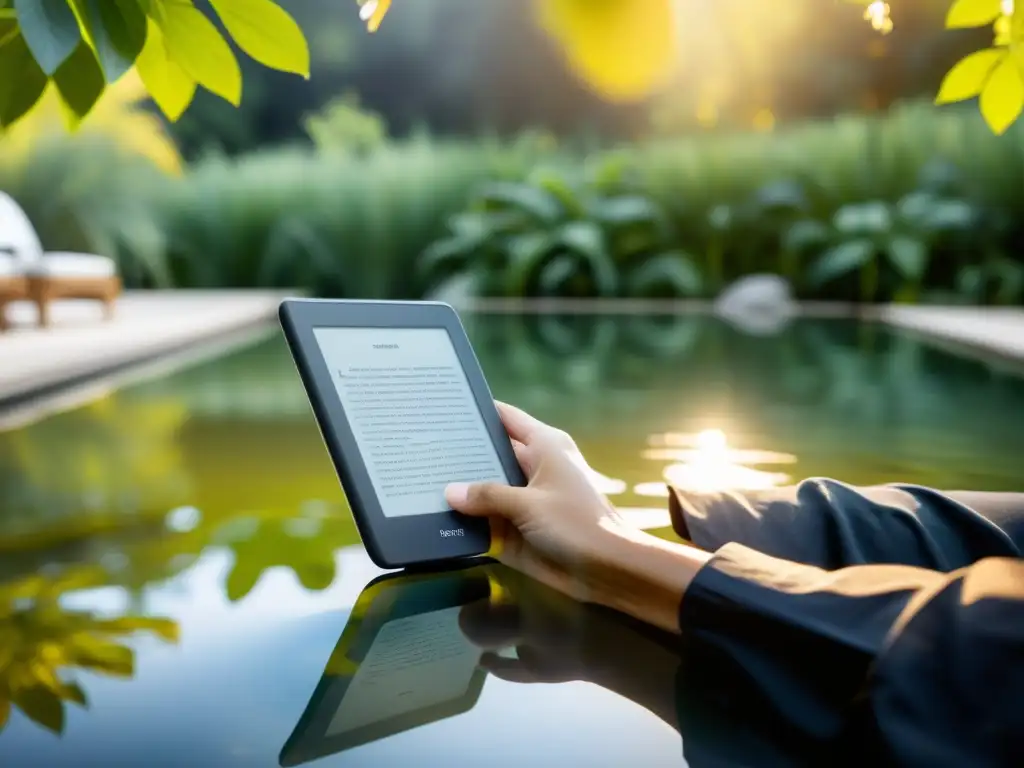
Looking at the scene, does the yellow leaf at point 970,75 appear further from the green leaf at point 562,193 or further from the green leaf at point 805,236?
the green leaf at point 562,193

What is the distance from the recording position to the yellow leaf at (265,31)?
2.93ft

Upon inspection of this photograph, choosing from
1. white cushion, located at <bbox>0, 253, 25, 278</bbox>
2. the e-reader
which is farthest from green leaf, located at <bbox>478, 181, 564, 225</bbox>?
the e-reader

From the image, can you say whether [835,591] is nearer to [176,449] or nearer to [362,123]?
[176,449]

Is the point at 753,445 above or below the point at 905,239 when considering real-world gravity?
above

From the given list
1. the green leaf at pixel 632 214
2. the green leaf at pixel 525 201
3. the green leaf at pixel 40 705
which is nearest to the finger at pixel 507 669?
the green leaf at pixel 40 705

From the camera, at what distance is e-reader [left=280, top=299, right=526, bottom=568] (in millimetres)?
1283

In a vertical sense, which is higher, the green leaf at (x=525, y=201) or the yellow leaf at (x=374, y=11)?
the yellow leaf at (x=374, y=11)

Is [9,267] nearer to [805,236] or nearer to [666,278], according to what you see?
[666,278]

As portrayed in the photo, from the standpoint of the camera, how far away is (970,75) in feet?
4.30

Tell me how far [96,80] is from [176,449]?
168 centimetres

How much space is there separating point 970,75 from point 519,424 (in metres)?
0.61

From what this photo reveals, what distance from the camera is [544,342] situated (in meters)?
5.44

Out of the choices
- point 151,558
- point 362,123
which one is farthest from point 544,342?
point 362,123

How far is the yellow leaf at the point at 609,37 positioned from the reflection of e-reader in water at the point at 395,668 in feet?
1.65
